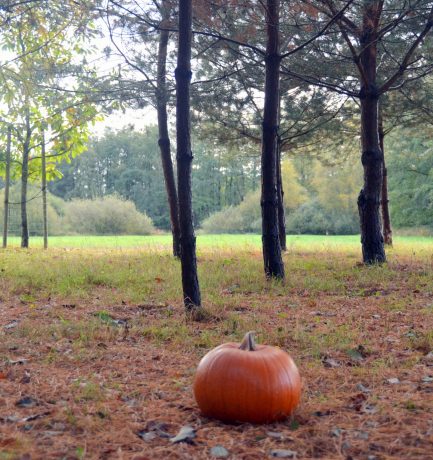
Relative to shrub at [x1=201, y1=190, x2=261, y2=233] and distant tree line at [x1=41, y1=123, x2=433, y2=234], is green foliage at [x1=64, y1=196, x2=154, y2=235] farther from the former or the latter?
shrub at [x1=201, y1=190, x2=261, y2=233]

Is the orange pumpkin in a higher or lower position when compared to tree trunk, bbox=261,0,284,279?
lower

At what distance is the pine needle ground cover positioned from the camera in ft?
9.53

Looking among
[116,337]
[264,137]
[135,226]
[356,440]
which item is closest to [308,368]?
[356,440]

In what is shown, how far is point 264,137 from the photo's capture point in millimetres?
9398

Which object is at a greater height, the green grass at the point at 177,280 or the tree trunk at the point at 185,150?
the tree trunk at the point at 185,150

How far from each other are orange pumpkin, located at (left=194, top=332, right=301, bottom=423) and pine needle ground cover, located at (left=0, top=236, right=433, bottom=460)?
0.27 feet

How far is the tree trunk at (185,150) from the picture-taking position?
20.9 ft

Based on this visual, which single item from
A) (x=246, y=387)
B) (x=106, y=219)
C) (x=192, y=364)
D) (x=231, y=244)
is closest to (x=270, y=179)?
(x=192, y=364)

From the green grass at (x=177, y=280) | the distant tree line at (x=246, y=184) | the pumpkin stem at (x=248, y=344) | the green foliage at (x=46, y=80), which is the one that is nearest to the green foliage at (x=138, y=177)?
the distant tree line at (x=246, y=184)

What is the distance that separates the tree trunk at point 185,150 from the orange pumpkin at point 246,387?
2998mm

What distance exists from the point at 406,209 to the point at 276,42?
35.5 meters

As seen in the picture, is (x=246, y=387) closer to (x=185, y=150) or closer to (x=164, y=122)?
(x=185, y=150)

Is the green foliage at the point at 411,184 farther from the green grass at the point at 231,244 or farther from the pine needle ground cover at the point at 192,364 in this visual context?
the pine needle ground cover at the point at 192,364

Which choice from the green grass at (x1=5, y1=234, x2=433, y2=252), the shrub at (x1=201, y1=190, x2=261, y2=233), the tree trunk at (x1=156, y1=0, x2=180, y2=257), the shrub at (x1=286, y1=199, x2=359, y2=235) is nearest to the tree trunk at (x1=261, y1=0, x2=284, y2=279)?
the tree trunk at (x1=156, y1=0, x2=180, y2=257)
